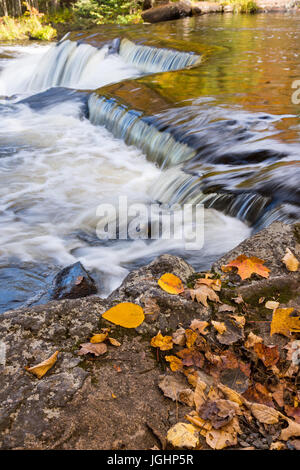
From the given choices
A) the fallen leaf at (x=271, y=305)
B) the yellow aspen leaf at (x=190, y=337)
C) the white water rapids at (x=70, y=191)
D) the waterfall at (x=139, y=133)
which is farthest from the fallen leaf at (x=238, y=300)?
the waterfall at (x=139, y=133)

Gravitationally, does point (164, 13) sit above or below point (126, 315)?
above

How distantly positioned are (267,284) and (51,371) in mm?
1388

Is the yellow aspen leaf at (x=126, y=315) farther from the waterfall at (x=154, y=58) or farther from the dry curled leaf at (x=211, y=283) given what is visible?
the waterfall at (x=154, y=58)

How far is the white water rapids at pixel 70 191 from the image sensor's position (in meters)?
4.40

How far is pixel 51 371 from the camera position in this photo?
6.00 feet

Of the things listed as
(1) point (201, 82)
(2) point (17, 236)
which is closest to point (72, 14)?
(1) point (201, 82)

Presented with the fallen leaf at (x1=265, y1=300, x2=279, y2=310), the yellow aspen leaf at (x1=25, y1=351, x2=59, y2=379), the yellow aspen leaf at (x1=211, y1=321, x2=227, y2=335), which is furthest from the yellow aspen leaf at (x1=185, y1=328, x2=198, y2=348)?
the yellow aspen leaf at (x1=25, y1=351, x2=59, y2=379)

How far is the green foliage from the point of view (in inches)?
946

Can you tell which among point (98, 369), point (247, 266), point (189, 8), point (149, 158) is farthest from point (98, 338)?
point (189, 8)

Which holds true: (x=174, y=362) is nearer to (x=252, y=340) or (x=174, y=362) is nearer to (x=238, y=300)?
(x=252, y=340)

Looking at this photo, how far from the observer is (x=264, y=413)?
5.53ft

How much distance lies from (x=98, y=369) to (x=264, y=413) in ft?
2.62
